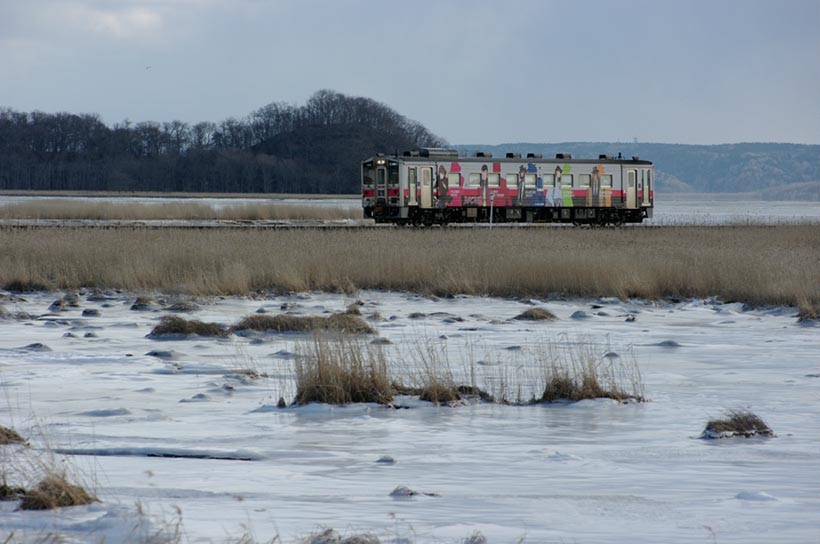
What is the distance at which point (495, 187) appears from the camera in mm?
40438

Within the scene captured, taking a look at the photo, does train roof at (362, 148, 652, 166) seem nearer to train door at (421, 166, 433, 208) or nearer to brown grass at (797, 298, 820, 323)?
train door at (421, 166, 433, 208)

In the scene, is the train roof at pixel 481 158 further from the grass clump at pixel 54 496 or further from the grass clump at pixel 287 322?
the grass clump at pixel 54 496

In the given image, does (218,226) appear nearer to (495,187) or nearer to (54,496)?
(495,187)

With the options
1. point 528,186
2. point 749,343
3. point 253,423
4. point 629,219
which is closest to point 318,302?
point 749,343

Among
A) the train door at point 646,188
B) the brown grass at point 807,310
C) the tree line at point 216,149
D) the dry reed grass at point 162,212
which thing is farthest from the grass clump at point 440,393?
the tree line at point 216,149

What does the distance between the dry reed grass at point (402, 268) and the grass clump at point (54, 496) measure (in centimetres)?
1311

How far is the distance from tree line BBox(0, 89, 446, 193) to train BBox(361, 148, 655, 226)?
4221 inches

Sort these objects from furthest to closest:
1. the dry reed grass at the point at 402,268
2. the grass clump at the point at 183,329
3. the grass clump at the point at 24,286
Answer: the dry reed grass at the point at 402,268
the grass clump at the point at 24,286
the grass clump at the point at 183,329

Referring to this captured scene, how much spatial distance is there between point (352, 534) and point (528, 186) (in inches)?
1440

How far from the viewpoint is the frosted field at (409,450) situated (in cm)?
529

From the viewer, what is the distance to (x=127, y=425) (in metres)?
7.73

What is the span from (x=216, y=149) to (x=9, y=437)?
511 ft

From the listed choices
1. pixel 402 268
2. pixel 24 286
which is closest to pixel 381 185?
pixel 402 268

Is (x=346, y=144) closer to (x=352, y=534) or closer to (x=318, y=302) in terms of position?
(x=318, y=302)
